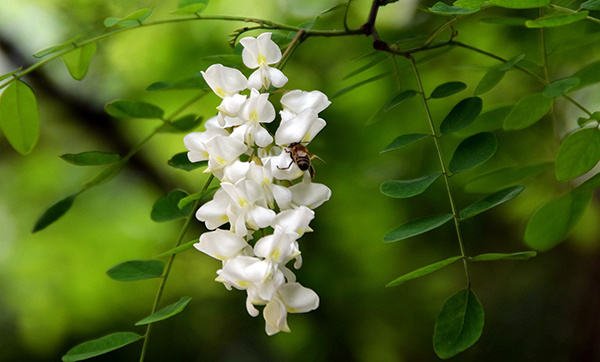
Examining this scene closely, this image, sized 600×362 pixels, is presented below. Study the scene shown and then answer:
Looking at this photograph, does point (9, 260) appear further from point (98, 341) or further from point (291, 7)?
point (98, 341)

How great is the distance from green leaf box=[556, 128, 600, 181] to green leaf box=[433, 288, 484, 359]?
98 millimetres

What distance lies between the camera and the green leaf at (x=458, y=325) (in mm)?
318

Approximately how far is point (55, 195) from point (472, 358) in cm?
80

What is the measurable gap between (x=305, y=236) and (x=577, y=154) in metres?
0.63

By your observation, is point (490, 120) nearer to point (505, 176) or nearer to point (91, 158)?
point (505, 176)

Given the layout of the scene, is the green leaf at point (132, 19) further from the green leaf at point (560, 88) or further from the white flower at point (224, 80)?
the green leaf at point (560, 88)

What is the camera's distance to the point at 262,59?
334 mm

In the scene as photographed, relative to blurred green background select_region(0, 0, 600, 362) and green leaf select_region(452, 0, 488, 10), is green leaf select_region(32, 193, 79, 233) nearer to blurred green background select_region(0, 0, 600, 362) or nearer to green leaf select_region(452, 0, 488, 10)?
green leaf select_region(452, 0, 488, 10)

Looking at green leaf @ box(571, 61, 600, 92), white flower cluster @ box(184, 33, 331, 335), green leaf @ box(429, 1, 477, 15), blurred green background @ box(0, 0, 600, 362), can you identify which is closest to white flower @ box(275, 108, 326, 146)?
white flower cluster @ box(184, 33, 331, 335)

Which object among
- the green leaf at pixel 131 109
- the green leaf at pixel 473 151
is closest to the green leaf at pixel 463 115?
the green leaf at pixel 473 151

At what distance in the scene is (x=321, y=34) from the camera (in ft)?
1.37

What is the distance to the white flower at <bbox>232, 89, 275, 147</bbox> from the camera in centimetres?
30

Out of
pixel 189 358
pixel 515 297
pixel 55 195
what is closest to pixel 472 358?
pixel 515 297

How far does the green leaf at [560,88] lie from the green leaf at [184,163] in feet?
0.71
